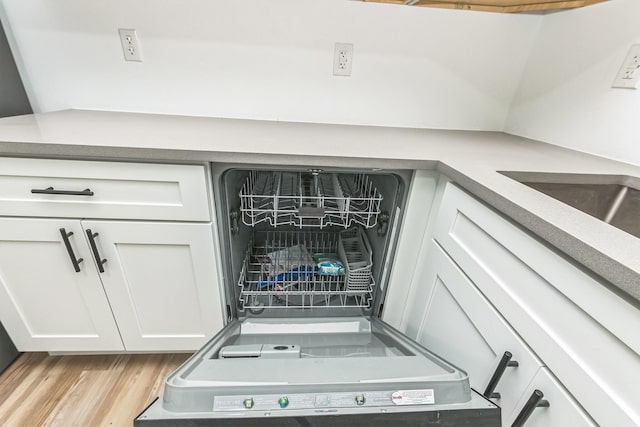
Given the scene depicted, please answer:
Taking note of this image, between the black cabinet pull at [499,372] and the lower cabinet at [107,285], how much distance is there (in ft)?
2.71

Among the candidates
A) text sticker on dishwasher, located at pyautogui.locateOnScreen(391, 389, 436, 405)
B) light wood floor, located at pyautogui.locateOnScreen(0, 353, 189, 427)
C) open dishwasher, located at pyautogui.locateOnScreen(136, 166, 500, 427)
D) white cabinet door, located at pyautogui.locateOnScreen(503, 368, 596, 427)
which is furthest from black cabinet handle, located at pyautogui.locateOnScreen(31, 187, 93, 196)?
white cabinet door, located at pyautogui.locateOnScreen(503, 368, 596, 427)

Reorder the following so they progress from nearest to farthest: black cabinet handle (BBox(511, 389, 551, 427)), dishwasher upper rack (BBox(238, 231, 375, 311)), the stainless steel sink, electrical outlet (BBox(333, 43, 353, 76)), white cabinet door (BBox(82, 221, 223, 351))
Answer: black cabinet handle (BBox(511, 389, 551, 427))
the stainless steel sink
white cabinet door (BBox(82, 221, 223, 351))
dishwasher upper rack (BBox(238, 231, 375, 311))
electrical outlet (BBox(333, 43, 353, 76))

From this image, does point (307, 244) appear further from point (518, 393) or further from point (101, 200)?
point (518, 393)

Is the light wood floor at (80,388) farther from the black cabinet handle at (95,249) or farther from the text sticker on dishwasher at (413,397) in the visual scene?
the text sticker on dishwasher at (413,397)

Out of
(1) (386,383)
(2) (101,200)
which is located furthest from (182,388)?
(2) (101,200)

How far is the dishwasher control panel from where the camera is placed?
1.72 ft

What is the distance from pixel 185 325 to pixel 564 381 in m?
1.11

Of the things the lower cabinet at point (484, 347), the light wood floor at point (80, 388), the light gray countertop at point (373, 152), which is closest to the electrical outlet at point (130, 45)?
the light gray countertop at point (373, 152)

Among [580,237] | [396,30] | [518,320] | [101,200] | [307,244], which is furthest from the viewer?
[307,244]

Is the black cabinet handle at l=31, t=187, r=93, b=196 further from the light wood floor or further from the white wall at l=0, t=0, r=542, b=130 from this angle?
the light wood floor

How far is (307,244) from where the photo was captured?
4.87ft

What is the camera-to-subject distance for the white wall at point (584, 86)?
37.9 inches

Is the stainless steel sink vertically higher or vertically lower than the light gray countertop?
lower

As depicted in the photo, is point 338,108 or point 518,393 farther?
point 338,108
